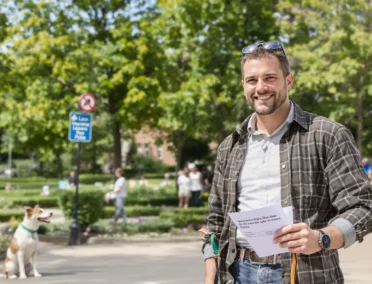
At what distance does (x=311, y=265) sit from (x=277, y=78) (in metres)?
0.81

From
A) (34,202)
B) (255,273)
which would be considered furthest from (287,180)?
(34,202)

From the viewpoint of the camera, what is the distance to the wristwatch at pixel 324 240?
9.95 feet

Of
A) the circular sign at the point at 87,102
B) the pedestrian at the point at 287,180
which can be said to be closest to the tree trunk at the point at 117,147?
the circular sign at the point at 87,102

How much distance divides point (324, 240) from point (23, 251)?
960cm

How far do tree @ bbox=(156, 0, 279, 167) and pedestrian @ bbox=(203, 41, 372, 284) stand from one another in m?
22.2

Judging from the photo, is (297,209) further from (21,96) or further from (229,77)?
(21,96)

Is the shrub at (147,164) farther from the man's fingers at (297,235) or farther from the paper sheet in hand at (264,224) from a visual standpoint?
the man's fingers at (297,235)

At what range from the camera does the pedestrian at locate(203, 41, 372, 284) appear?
10.5ft

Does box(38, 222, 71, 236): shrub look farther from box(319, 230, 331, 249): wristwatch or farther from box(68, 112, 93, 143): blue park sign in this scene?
box(319, 230, 331, 249): wristwatch

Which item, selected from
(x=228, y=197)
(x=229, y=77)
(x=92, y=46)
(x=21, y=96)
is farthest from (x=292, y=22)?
(x=228, y=197)

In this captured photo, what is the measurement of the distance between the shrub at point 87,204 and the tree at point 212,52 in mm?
7432

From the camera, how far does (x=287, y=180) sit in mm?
3369

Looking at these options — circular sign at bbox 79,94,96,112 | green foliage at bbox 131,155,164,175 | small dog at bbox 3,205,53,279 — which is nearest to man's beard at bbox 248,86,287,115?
small dog at bbox 3,205,53,279

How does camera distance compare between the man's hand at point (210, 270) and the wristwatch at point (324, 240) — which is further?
the man's hand at point (210, 270)
